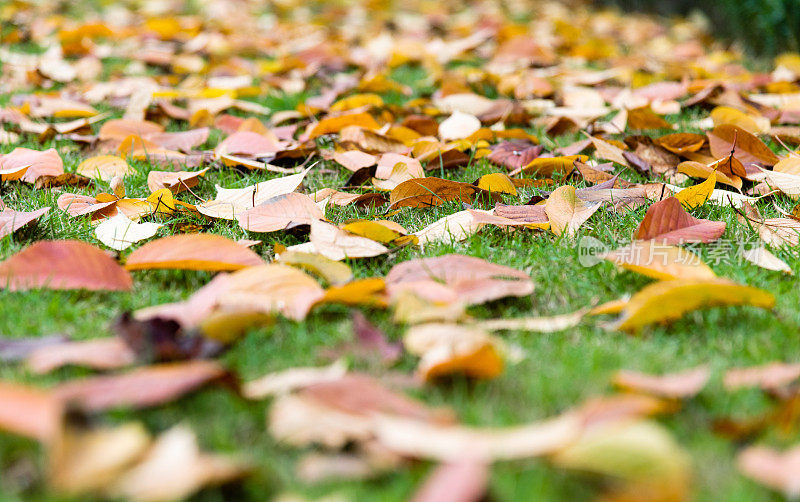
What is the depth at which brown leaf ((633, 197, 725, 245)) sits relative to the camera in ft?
5.12

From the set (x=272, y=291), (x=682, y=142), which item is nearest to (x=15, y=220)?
(x=272, y=291)

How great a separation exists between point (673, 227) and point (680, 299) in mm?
423

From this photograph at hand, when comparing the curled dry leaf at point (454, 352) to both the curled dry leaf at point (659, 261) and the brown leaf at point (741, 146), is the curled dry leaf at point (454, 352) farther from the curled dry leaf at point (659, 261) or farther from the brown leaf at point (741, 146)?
the brown leaf at point (741, 146)

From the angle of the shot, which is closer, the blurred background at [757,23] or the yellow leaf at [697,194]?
the yellow leaf at [697,194]

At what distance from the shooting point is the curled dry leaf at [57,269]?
1351 mm

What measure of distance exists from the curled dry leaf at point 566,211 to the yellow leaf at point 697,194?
8.5 inches

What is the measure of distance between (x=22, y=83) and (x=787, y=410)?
10.4ft

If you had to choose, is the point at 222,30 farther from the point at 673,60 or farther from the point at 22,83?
the point at 673,60

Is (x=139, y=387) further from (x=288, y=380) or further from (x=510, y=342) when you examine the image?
(x=510, y=342)

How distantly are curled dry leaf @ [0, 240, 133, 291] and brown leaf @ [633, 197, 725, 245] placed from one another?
3.40 feet

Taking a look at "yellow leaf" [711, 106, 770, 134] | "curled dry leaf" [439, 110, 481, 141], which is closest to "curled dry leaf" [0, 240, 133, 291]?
"curled dry leaf" [439, 110, 481, 141]

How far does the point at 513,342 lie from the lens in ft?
3.97

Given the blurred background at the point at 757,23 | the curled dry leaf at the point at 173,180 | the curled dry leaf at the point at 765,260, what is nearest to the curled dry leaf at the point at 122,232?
the curled dry leaf at the point at 173,180

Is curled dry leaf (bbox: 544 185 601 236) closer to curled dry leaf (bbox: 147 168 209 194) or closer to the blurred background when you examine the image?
curled dry leaf (bbox: 147 168 209 194)
